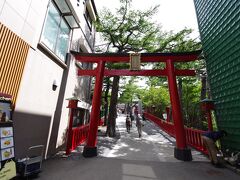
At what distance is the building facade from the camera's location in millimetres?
4685

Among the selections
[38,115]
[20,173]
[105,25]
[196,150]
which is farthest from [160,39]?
[20,173]

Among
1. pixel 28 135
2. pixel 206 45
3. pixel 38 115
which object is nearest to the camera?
pixel 28 135

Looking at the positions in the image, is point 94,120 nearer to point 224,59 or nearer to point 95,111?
point 95,111

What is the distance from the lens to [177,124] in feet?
25.9

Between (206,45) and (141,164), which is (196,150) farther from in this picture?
(206,45)

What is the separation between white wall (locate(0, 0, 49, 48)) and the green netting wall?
23.4ft

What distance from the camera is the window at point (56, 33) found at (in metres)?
6.75

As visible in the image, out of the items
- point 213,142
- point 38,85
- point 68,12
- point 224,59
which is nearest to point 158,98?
point 224,59

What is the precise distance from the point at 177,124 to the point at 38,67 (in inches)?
257

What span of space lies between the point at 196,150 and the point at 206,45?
5.74 meters

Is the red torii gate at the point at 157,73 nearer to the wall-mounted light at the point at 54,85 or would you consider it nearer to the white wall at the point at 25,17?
the wall-mounted light at the point at 54,85

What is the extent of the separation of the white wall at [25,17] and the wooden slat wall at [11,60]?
0.23 metres

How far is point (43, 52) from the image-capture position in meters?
6.47

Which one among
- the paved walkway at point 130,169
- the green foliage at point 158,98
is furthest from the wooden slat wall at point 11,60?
the green foliage at point 158,98
